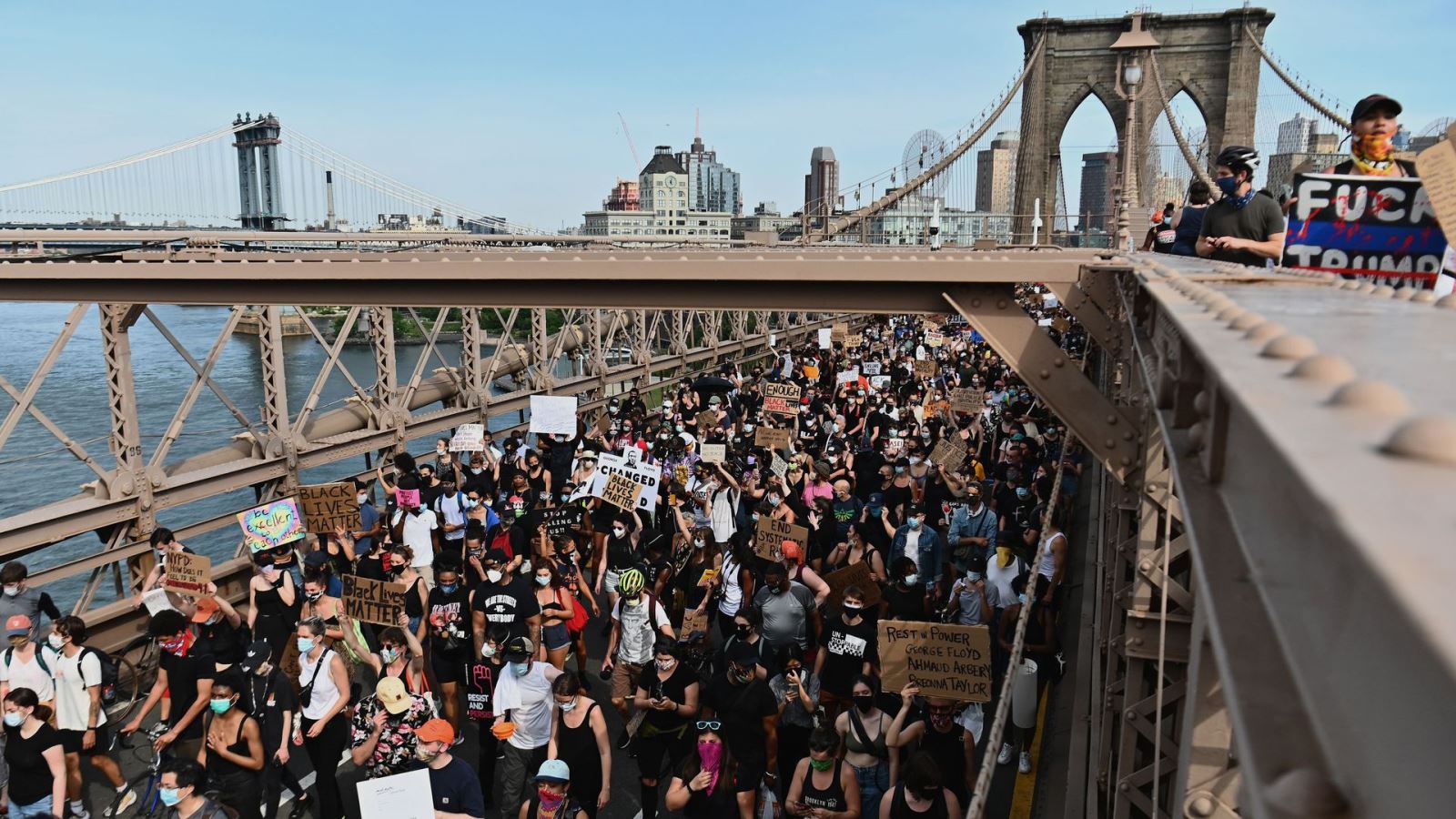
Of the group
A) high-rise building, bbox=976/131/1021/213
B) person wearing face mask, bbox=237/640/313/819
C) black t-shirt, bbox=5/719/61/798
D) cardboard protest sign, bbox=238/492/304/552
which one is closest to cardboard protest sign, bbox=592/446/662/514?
cardboard protest sign, bbox=238/492/304/552

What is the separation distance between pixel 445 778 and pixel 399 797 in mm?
265

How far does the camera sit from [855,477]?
34.9ft

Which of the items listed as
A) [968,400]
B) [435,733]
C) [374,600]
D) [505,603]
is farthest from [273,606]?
[968,400]

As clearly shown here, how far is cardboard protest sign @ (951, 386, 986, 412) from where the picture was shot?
12.5 metres

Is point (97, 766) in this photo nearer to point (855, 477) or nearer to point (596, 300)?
point (596, 300)

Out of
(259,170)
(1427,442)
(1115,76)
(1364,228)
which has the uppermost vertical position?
(1115,76)

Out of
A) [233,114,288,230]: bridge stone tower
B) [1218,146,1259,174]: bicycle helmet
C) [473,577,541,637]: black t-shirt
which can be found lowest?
[473,577,541,637]: black t-shirt

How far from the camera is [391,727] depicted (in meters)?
5.52

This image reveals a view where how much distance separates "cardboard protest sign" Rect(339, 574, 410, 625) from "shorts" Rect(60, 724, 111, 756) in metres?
1.72

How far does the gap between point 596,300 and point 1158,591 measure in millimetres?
3685

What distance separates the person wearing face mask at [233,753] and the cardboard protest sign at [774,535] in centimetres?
381

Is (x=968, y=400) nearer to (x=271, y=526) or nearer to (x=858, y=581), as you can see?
(x=858, y=581)

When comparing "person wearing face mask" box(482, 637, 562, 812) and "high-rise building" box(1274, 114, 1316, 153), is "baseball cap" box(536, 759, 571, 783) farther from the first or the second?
"high-rise building" box(1274, 114, 1316, 153)

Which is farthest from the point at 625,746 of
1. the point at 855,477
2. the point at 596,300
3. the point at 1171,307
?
the point at 1171,307
